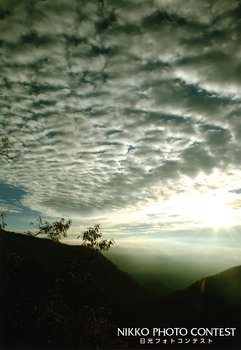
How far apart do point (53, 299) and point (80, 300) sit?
389 cm

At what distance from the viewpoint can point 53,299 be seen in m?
20.8

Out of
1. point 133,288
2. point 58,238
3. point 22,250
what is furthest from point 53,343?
point 133,288

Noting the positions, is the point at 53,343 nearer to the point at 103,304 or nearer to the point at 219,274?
the point at 103,304

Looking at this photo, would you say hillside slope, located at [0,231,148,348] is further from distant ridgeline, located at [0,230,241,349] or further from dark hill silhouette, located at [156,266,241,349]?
dark hill silhouette, located at [156,266,241,349]

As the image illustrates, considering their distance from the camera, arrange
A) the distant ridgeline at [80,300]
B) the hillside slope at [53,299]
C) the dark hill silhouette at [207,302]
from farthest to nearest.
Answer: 1. the dark hill silhouette at [207,302]
2. the distant ridgeline at [80,300]
3. the hillside slope at [53,299]

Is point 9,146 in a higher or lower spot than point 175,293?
higher

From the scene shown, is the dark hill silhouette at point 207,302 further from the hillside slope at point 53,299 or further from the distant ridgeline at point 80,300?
the hillside slope at point 53,299

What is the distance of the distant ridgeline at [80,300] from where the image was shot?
16038 millimetres

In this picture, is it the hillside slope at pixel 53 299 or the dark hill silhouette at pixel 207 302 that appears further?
the dark hill silhouette at pixel 207 302

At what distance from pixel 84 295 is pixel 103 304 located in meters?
4.41

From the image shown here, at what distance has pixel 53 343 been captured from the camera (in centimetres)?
1694

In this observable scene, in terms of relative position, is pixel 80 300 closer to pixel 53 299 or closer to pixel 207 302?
pixel 53 299

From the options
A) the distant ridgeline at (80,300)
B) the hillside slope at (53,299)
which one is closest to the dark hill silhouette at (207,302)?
the distant ridgeline at (80,300)

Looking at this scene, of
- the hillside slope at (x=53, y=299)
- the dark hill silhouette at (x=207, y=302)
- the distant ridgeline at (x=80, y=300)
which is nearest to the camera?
the hillside slope at (x=53, y=299)
